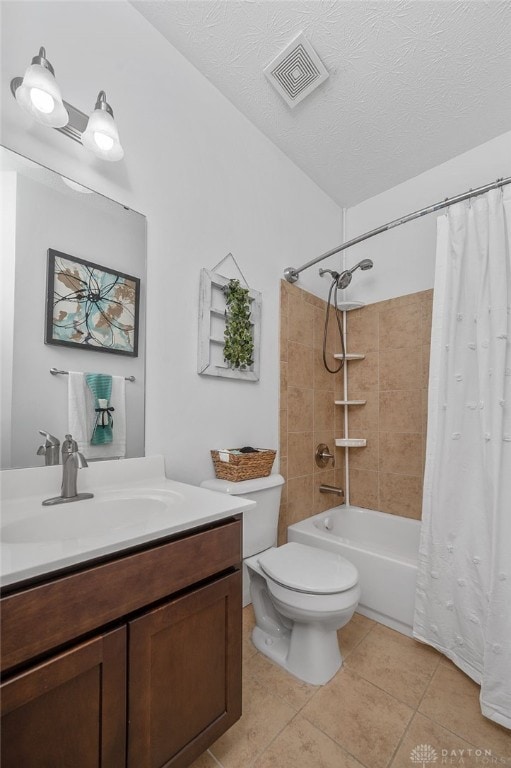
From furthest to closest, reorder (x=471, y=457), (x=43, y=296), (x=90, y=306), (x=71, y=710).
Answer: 1. (x=471, y=457)
2. (x=90, y=306)
3. (x=43, y=296)
4. (x=71, y=710)

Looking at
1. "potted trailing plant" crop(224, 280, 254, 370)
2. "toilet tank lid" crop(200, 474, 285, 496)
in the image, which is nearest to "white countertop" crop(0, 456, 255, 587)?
"toilet tank lid" crop(200, 474, 285, 496)

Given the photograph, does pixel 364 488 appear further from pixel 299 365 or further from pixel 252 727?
pixel 252 727

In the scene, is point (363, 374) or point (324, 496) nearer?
point (324, 496)

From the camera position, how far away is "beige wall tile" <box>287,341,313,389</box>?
2.05 metres

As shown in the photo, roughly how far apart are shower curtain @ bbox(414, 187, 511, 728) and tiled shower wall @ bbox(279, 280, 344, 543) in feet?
2.42

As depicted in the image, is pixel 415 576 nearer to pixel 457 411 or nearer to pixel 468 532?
pixel 468 532

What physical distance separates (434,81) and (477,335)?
1.28 m

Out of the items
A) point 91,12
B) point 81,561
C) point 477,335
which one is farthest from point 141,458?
point 91,12

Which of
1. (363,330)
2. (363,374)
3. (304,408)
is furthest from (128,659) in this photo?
(363,330)

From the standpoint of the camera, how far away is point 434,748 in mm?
1042

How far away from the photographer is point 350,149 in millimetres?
2033

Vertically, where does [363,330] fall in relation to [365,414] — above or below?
above

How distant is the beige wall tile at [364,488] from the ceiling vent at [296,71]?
224 centimetres

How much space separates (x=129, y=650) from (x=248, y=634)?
3.50ft
